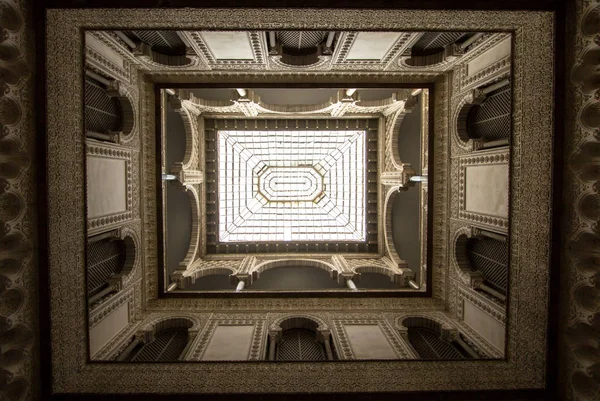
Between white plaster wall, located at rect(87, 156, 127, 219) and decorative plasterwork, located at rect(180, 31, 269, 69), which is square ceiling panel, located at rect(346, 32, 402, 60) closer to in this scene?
decorative plasterwork, located at rect(180, 31, 269, 69)

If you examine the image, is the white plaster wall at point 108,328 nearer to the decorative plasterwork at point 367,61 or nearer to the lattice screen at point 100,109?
the lattice screen at point 100,109

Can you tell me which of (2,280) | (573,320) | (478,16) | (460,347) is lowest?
(460,347)

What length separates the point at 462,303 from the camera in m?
11.4

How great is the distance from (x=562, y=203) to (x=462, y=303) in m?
4.82

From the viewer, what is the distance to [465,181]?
11352 millimetres

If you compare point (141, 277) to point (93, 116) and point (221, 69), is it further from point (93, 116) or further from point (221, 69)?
point (221, 69)

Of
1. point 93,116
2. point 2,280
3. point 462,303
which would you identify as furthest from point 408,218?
point 2,280

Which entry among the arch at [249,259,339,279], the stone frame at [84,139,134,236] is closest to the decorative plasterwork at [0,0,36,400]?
the stone frame at [84,139,134,236]

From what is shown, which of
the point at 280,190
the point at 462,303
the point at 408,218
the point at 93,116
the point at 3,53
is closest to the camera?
the point at 3,53

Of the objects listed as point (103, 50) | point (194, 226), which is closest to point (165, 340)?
point (194, 226)

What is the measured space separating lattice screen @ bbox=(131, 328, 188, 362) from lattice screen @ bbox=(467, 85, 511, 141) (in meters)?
11.0

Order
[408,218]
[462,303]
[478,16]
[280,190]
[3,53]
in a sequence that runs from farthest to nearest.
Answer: [280,190] < [408,218] < [462,303] < [478,16] < [3,53]

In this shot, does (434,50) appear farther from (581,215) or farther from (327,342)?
(327,342)

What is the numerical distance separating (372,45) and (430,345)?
890 centimetres
